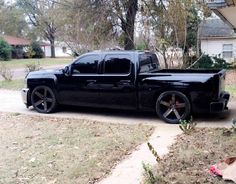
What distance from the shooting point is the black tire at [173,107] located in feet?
29.2

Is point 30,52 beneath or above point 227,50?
above

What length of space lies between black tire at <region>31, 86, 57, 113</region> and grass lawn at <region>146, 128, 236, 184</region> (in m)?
4.27

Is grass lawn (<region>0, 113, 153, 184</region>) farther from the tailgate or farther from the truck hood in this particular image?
the tailgate

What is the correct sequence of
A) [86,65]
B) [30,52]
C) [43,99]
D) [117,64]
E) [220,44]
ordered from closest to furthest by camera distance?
[117,64] → [86,65] → [43,99] → [220,44] → [30,52]

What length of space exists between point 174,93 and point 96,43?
12.1 metres

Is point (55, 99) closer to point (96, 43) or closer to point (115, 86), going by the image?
point (115, 86)

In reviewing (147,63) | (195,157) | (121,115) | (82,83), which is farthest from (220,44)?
(195,157)

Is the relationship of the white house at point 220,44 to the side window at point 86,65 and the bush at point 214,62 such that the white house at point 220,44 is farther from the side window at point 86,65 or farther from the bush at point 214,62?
the side window at point 86,65

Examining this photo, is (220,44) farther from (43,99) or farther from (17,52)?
(17,52)

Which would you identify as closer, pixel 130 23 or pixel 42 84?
pixel 42 84

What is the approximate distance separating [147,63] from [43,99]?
3171mm

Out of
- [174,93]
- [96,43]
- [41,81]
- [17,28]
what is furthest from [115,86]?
[17,28]

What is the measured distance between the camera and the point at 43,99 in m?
10.7

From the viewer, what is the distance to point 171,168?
5.50m
